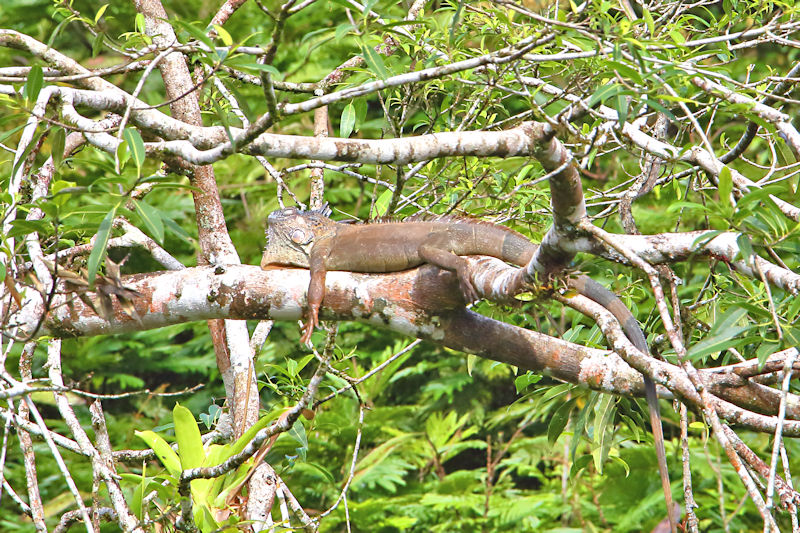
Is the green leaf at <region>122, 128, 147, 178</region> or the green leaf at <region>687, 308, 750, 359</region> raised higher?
the green leaf at <region>122, 128, 147, 178</region>

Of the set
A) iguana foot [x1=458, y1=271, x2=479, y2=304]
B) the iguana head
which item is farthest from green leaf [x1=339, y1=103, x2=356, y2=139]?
iguana foot [x1=458, y1=271, x2=479, y2=304]

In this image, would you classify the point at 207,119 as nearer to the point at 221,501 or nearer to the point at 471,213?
the point at 471,213

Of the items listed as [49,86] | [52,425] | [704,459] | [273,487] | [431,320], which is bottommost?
[704,459]

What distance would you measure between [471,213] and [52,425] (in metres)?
3.62

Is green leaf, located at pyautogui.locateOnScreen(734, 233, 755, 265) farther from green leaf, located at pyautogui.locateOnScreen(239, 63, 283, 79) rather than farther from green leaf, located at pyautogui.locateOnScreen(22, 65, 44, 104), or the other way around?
green leaf, located at pyautogui.locateOnScreen(22, 65, 44, 104)

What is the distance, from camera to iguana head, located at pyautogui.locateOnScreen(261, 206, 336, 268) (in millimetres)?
3877

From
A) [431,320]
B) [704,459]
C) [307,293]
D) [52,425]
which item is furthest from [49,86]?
[704,459]

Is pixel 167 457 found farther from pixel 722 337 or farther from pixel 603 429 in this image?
pixel 722 337

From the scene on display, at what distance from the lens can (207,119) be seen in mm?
4266

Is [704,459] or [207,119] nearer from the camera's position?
[207,119]

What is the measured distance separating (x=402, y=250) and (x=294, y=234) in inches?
32.5

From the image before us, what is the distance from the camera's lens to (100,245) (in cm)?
191

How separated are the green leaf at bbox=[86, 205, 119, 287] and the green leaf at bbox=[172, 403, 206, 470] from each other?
1.08 metres

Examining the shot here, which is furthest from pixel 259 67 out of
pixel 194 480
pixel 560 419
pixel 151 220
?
pixel 560 419
